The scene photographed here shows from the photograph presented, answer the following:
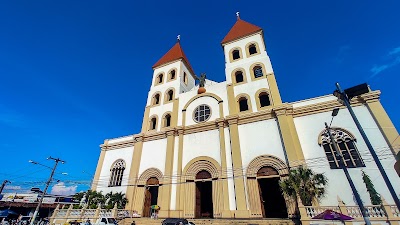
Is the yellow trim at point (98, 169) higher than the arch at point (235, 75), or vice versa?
the arch at point (235, 75)

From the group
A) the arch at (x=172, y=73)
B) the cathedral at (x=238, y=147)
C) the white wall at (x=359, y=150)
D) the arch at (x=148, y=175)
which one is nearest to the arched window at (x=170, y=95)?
the cathedral at (x=238, y=147)

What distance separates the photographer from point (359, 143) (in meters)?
13.2

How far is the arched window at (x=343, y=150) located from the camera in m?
12.9

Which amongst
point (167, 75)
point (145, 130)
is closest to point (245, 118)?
point (145, 130)

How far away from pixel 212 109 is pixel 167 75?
935cm

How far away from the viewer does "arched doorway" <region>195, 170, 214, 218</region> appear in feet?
54.9

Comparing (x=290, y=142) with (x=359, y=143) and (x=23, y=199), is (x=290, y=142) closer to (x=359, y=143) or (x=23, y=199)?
(x=359, y=143)

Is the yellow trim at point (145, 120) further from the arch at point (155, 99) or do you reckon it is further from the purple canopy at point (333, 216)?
the purple canopy at point (333, 216)

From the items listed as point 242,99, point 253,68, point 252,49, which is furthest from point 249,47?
point 242,99

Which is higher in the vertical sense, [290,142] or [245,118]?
[245,118]

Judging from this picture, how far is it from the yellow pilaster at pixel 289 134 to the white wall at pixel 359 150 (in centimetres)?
49

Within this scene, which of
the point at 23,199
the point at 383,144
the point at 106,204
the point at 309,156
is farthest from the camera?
the point at 23,199

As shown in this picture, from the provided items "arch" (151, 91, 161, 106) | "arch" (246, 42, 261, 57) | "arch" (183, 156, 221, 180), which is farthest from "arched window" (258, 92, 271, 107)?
"arch" (151, 91, 161, 106)

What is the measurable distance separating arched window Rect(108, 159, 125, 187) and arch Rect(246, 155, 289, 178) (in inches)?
495
